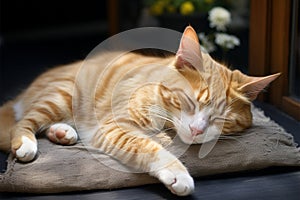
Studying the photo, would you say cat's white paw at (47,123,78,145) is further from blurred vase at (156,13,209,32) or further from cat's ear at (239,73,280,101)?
blurred vase at (156,13,209,32)

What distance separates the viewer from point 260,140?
1.67 m

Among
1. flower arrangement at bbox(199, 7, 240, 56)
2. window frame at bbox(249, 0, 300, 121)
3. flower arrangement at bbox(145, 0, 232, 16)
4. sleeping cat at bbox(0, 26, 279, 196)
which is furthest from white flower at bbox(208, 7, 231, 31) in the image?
sleeping cat at bbox(0, 26, 279, 196)

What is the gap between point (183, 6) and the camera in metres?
2.68

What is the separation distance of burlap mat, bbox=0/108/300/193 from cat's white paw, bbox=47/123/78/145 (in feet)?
0.09

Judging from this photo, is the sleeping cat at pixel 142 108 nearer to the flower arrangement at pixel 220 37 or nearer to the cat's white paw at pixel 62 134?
the cat's white paw at pixel 62 134

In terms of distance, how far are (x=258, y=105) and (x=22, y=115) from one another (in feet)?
3.31

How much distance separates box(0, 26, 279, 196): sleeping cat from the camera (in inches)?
58.6

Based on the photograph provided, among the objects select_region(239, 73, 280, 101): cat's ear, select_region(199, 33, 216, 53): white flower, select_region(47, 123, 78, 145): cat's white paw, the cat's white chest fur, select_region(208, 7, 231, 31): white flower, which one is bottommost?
select_region(47, 123, 78, 145): cat's white paw

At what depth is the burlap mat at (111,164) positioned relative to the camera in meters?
1.47

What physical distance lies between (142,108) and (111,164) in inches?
7.8

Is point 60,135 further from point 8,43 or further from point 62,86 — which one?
point 8,43

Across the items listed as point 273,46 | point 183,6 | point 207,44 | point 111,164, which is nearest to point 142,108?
point 111,164

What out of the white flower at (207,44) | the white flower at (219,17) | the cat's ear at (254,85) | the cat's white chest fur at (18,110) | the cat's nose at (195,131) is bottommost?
the cat's white chest fur at (18,110)

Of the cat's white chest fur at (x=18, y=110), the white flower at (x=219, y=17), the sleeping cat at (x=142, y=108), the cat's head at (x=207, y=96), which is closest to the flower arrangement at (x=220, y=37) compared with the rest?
the white flower at (x=219, y=17)
